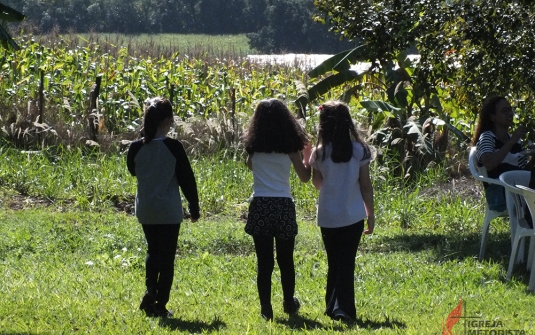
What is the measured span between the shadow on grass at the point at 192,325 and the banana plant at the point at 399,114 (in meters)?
7.46

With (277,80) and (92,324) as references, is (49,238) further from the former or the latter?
(277,80)

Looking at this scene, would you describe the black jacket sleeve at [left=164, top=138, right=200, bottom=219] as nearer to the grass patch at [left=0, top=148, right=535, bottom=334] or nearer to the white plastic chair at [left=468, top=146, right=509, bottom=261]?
the grass patch at [left=0, top=148, right=535, bottom=334]

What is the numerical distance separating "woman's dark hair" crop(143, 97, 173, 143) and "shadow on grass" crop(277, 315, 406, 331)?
1695 mm

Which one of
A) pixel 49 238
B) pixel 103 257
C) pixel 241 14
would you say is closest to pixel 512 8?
pixel 103 257

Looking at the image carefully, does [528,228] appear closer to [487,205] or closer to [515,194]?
[515,194]

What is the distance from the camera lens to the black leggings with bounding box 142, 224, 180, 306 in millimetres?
6602

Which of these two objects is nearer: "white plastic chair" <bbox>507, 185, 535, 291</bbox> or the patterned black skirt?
the patterned black skirt

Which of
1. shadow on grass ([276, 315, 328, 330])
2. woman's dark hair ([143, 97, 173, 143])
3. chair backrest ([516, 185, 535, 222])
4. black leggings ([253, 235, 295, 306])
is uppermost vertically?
woman's dark hair ([143, 97, 173, 143])

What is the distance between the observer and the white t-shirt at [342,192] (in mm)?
6500

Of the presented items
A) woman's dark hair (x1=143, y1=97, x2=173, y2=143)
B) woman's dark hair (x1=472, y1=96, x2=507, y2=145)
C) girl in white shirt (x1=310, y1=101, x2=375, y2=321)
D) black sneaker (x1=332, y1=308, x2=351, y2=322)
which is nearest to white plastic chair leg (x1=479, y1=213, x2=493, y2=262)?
woman's dark hair (x1=472, y1=96, x2=507, y2=145)

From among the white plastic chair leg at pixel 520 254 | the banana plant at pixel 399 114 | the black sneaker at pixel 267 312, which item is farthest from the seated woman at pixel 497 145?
the banana plant at pixel 399 114

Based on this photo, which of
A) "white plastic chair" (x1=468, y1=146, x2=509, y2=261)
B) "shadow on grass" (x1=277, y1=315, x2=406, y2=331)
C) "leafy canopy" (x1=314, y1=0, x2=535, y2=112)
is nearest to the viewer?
"shadow on grass" (x1=277, y1=315, x2=406, y2=331)

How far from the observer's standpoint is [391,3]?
1056cm

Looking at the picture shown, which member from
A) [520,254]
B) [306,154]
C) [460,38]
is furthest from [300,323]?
[460,38]
